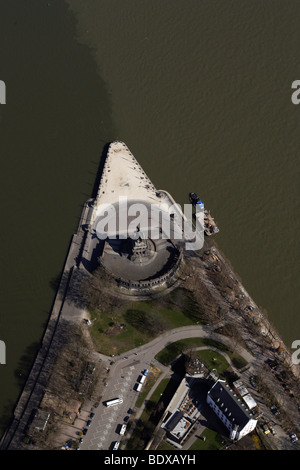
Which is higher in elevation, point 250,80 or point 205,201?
point 250,80

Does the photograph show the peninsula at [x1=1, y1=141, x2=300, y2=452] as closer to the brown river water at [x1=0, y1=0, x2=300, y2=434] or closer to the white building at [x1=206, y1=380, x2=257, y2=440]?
the white building at [x1=206, y1=380, x2=257, y2=440]

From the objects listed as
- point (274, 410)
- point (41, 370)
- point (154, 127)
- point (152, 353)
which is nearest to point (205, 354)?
point (152, 353)

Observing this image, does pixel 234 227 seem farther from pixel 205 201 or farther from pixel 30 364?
pixel 30 364

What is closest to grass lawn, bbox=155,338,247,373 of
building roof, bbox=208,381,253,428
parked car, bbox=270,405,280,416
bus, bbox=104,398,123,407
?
building roof, bbox=208,381,253,428

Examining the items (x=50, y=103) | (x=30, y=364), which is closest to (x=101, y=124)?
(x=50, y=103)

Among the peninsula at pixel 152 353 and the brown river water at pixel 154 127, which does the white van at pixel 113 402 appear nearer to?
the peninsula at pixel 152 353
